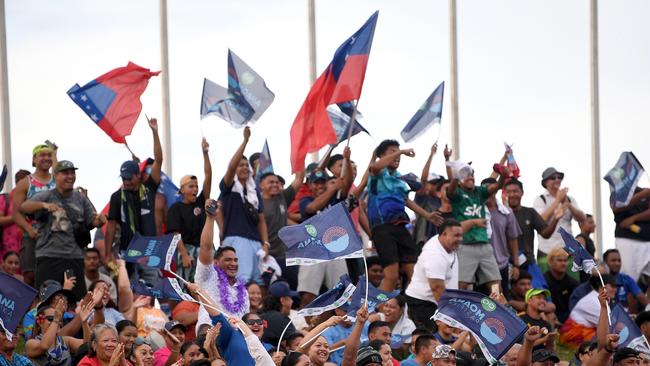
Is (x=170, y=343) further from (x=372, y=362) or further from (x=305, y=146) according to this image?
(x=305, y=146)

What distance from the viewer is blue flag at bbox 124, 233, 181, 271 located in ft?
58.1

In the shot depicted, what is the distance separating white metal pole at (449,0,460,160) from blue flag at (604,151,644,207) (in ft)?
15.1

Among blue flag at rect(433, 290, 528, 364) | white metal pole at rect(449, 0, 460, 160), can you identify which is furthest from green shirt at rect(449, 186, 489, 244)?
white metal pole at rect(449, 0, 460, 160)

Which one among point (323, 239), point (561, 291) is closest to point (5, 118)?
point (561, 291)

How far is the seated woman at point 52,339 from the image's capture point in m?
15.6

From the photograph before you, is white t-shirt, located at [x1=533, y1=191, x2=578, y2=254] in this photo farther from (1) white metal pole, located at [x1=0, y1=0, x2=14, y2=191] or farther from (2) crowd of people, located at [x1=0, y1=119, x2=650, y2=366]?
(1) white metal pole, located at [x1=0, y1=0, x2=14, y2=191]

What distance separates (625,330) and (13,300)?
6034 mm

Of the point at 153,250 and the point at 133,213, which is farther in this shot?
the point at 133,213

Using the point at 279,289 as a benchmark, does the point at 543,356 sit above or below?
below

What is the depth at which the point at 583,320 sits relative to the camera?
20.8m

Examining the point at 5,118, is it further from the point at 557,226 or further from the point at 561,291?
the point at 561,291

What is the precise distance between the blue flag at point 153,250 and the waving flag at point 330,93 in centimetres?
239

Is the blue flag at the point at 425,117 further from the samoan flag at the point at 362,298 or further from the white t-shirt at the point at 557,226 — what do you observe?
the samoan flag at the point at 362,298

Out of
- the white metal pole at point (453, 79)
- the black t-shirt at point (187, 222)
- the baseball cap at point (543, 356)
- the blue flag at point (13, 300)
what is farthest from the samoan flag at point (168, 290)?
the white metal pole at point (453, 79)
